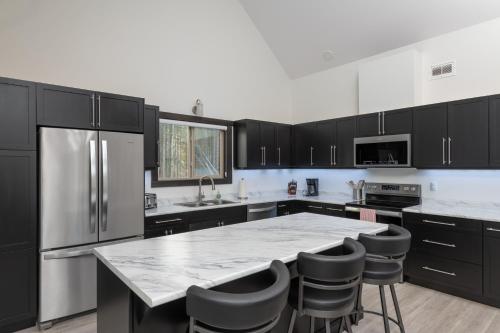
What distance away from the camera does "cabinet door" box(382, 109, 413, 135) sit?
150 inches

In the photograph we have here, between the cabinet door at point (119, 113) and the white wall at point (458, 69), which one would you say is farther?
the white wall at point (458, 69)

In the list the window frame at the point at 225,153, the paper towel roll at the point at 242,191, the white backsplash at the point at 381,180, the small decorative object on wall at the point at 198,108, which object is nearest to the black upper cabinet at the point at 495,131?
the white backsplash at the point at 381,180

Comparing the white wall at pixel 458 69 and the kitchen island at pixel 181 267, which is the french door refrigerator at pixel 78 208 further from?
the white wall at pixel 458 69

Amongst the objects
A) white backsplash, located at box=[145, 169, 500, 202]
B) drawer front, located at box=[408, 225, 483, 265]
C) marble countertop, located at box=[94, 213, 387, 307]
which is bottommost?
drawer front, located at box=[408, 225, 483, 265]

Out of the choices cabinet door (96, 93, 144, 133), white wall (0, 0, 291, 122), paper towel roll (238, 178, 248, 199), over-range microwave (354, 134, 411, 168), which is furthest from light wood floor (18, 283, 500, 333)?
white wall (0, 0, 291, 122)

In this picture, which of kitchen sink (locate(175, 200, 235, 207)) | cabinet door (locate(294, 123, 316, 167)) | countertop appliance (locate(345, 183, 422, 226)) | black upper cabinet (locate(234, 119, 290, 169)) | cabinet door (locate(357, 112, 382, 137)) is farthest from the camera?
cabinet door (locate(294, 123, 316, 167))

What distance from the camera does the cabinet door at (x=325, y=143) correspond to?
464 cm

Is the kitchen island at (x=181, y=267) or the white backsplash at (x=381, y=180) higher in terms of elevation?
the white backsplash at (x=381, y=180)

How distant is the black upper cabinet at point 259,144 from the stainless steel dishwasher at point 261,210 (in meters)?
0.67

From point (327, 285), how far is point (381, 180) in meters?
3.20

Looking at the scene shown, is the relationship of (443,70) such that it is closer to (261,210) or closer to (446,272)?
(446,272)

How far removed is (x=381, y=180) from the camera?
4.38m

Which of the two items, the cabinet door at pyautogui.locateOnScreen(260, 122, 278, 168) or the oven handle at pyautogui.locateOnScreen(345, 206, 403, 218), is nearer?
the oven handle at pyautogui.locateOnScreen(345, 206, 403, 218)

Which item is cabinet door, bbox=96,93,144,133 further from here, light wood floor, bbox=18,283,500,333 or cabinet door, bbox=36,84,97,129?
light wood floor, bbox=18,283,500,333
